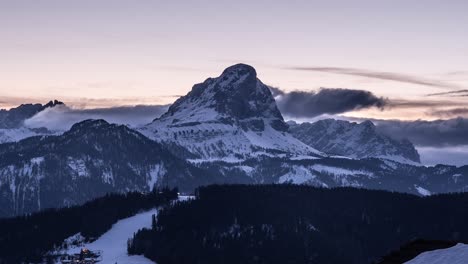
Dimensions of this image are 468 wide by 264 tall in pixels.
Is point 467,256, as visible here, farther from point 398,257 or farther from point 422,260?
point 398,257

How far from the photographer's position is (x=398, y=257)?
95000mm

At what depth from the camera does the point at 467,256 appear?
8200cm

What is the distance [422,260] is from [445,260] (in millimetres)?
3506

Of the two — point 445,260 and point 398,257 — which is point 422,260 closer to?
point 445,260

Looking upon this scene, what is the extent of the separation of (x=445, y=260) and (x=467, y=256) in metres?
1.57

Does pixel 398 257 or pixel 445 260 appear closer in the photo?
pixel 445 260

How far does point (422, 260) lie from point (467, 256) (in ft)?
15.2

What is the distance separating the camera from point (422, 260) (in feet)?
282

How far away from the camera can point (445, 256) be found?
8419 centimetres

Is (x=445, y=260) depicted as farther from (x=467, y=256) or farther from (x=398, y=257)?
(x=398, y=257)

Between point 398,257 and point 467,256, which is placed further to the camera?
point 398,257

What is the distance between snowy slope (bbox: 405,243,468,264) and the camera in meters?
81.8

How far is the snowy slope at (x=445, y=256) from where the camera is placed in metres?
81.8

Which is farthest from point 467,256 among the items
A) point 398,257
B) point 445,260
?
point 398,257
